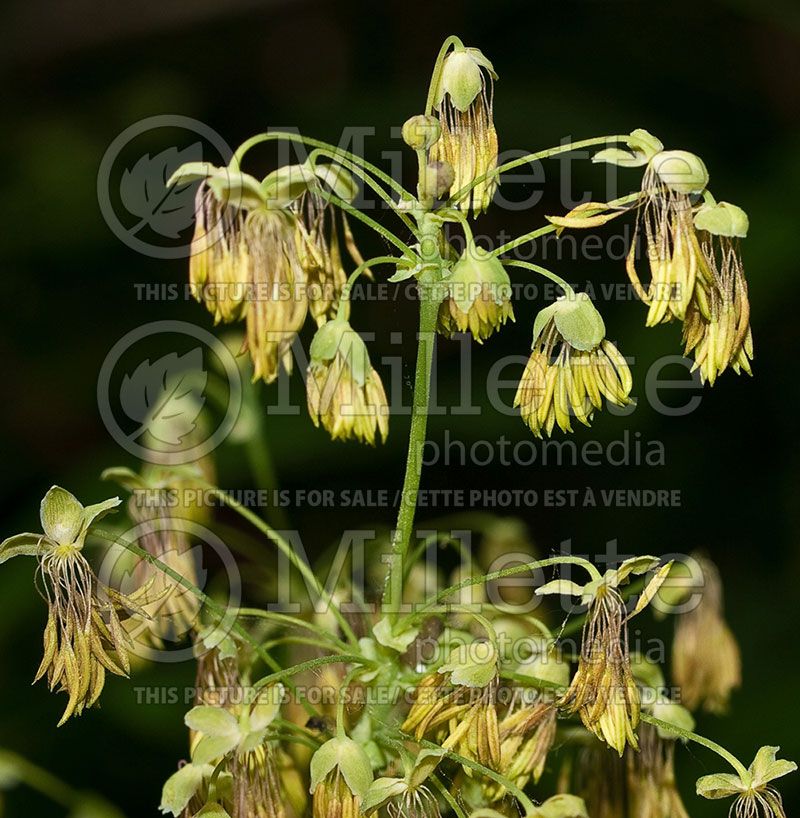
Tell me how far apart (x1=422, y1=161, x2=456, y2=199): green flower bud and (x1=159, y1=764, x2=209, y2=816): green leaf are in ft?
3.17

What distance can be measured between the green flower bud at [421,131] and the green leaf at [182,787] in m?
1.02

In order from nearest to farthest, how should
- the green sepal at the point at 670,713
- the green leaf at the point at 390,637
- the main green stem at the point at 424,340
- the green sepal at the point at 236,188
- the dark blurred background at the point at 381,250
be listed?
the green sepal at the point at 236,188, the main green stem at the point at 424,340, the green leaf at the point at 390,637, the green sepal at the point at 670,713, the dark blurred background at the point at 381,250

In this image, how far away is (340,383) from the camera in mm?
1806

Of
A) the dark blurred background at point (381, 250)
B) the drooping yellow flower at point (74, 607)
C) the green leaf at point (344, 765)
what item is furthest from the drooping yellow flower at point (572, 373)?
the dark blurred background at point (381, 250)

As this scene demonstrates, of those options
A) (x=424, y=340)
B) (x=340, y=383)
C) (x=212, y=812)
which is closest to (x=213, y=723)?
(x=212, y=812)

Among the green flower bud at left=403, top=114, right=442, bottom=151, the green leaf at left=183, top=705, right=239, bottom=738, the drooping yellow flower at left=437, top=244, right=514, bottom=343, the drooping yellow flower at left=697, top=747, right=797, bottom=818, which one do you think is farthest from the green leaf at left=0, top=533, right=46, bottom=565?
the drooping yellow flower at left=697, top=747, right=797, bottom=818

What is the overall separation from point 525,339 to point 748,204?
1004 millimetres

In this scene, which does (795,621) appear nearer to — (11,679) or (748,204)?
(748,204)

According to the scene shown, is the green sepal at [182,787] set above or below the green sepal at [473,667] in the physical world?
below

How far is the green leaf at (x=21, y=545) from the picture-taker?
1729 mm

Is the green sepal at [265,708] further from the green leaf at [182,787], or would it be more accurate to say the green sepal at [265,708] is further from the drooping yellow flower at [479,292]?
the drooping yellow flower at [479,292]

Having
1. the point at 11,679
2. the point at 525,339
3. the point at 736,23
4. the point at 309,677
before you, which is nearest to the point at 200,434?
the point at 309,677

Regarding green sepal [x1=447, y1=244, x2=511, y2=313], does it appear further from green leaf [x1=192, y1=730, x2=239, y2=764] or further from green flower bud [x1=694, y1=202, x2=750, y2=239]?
green leaf [x1=192, y1=730, x2=239, y2=764]

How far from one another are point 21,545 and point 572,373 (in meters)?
0.89
